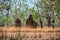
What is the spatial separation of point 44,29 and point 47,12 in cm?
39

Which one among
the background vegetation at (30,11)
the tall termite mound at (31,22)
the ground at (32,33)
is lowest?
the ground at (32,33)

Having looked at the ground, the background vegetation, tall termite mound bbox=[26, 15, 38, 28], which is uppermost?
the background vegetation

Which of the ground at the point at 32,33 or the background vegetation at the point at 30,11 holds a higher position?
the background vegetation at the point at 30,11

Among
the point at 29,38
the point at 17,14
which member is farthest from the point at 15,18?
the point at 29,38

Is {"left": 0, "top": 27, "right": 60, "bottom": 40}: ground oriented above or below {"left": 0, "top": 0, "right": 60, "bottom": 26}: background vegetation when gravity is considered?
below

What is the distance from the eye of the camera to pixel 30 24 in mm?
5145

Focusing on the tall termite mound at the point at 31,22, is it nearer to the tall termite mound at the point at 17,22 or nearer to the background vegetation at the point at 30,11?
the background vegetation at the point at 30,11

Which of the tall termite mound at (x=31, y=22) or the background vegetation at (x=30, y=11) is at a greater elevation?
the background vegetation at (x=30, y=11)

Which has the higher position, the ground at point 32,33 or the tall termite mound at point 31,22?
the tall termite mound at point 31,22

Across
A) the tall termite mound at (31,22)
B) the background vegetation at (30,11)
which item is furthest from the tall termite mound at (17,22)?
the tall termite mound at (31,22)

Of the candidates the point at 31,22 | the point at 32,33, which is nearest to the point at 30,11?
the point at 31,22

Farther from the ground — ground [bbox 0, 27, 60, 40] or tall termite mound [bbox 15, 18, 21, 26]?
tall termite mound [bbox 15, 18, 21, 26]

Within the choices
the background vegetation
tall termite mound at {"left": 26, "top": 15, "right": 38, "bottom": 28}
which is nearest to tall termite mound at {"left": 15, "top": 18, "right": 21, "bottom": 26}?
the background vegetation

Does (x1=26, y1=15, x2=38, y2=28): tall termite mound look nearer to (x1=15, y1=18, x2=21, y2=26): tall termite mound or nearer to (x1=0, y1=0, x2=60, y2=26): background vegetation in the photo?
(x1=0, y1=0, x2=60, y2=26): background vegetation
